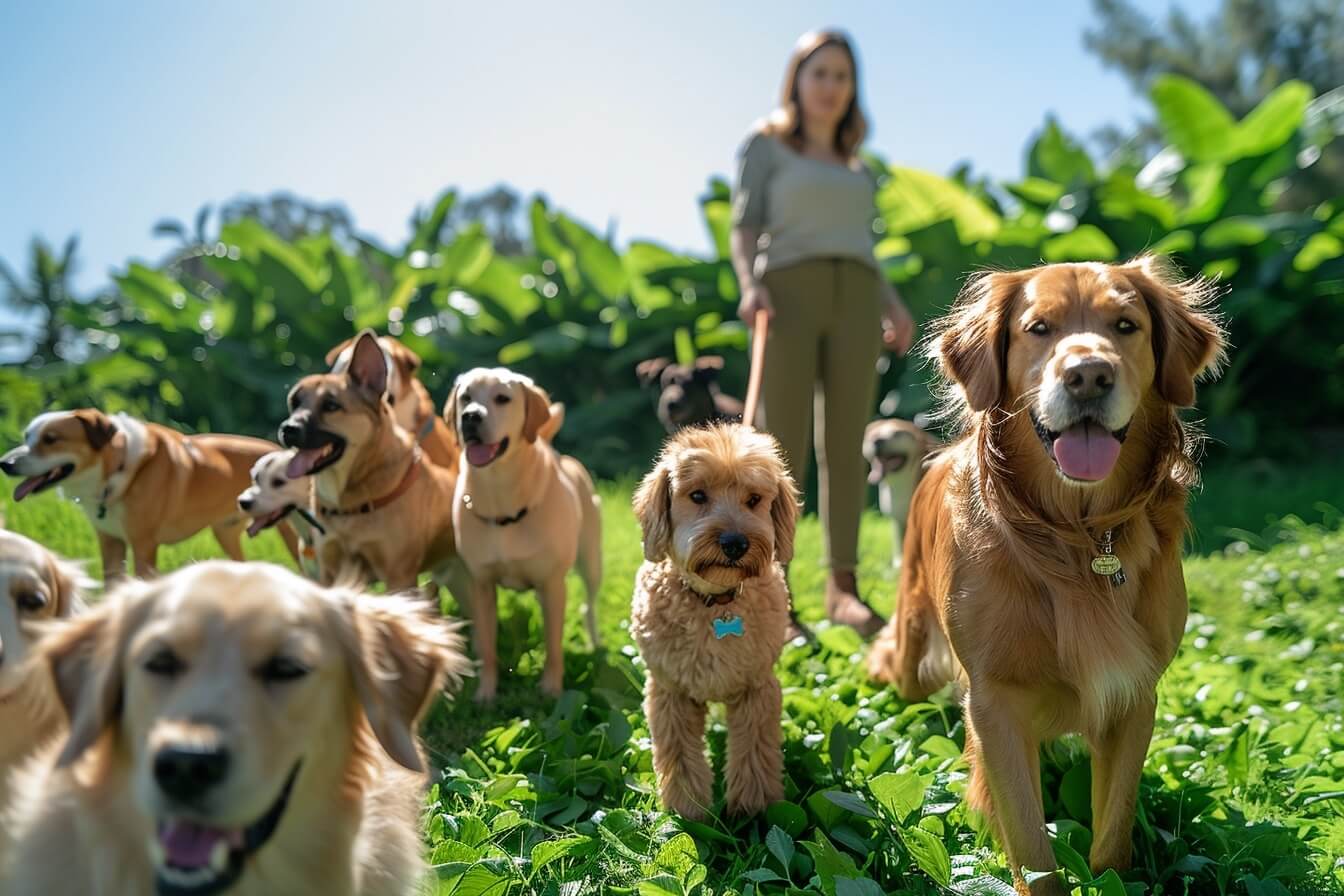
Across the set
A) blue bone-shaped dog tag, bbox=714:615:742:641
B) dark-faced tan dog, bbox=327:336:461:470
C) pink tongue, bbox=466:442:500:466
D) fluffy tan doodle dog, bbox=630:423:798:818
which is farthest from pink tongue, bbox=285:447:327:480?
blue bone-shaped dog tag, bbox=714:615:742:641

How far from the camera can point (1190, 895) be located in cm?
278

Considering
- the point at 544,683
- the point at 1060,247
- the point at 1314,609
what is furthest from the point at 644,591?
the point at 1060,247

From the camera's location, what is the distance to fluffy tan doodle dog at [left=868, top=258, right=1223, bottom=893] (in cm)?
260

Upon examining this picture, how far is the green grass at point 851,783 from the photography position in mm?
2691

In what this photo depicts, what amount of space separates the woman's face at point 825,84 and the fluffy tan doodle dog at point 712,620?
97.9 inches

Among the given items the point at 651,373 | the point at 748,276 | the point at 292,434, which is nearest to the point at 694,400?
the point at 651,373

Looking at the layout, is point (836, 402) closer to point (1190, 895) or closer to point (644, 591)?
point (644, 591)

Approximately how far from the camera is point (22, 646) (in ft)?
7.24

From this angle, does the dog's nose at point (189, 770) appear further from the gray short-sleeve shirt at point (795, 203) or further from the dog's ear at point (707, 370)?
the dog's ear at point (707, 370)

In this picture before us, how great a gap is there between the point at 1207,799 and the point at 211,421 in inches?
407

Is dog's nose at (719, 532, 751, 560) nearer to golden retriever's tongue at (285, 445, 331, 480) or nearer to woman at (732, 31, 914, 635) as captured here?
golden retriever's tongue at (285, 445, 331, 480)

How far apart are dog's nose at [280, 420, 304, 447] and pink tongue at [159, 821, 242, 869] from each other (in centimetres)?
243

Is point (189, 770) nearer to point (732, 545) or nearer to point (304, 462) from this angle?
point (732, 545)

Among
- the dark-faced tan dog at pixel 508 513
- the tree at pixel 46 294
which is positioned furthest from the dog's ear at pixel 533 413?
the tree at pixel 46 294
